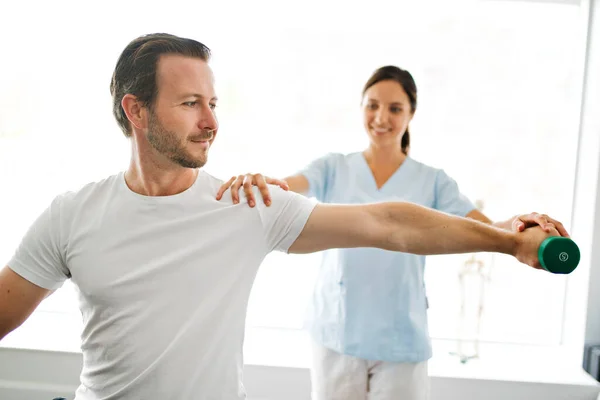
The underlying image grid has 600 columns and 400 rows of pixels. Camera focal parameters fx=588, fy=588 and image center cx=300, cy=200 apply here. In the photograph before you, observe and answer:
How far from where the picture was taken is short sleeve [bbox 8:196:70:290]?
1.09 meters

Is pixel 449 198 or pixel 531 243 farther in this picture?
pixel 449 198

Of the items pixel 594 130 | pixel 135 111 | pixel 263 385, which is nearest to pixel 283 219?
pixel 135 111

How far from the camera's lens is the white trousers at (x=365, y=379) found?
1666 mm

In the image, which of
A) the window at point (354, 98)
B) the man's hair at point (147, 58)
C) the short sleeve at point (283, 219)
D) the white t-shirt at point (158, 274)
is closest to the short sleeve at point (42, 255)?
the white t-shirt at point (158, 274)

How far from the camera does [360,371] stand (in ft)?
5.60

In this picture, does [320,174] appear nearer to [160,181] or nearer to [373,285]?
[373,285]

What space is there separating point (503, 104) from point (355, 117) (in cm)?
63

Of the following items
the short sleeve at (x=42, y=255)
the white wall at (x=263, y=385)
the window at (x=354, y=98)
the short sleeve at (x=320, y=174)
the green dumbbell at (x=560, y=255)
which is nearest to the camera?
the green dumbbell at (x=560, y=255)

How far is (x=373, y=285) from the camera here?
173 cm

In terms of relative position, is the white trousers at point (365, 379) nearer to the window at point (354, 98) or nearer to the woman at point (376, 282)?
the woman at point (376, 282)

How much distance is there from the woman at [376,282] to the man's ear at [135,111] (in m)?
0.60

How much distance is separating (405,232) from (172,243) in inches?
17.3

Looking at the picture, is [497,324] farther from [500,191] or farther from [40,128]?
[40,128]

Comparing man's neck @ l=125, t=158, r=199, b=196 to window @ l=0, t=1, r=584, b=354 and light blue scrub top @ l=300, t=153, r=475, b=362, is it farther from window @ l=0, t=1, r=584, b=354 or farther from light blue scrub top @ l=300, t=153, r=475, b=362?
window @ l=0, t=1, r=584, b=354
